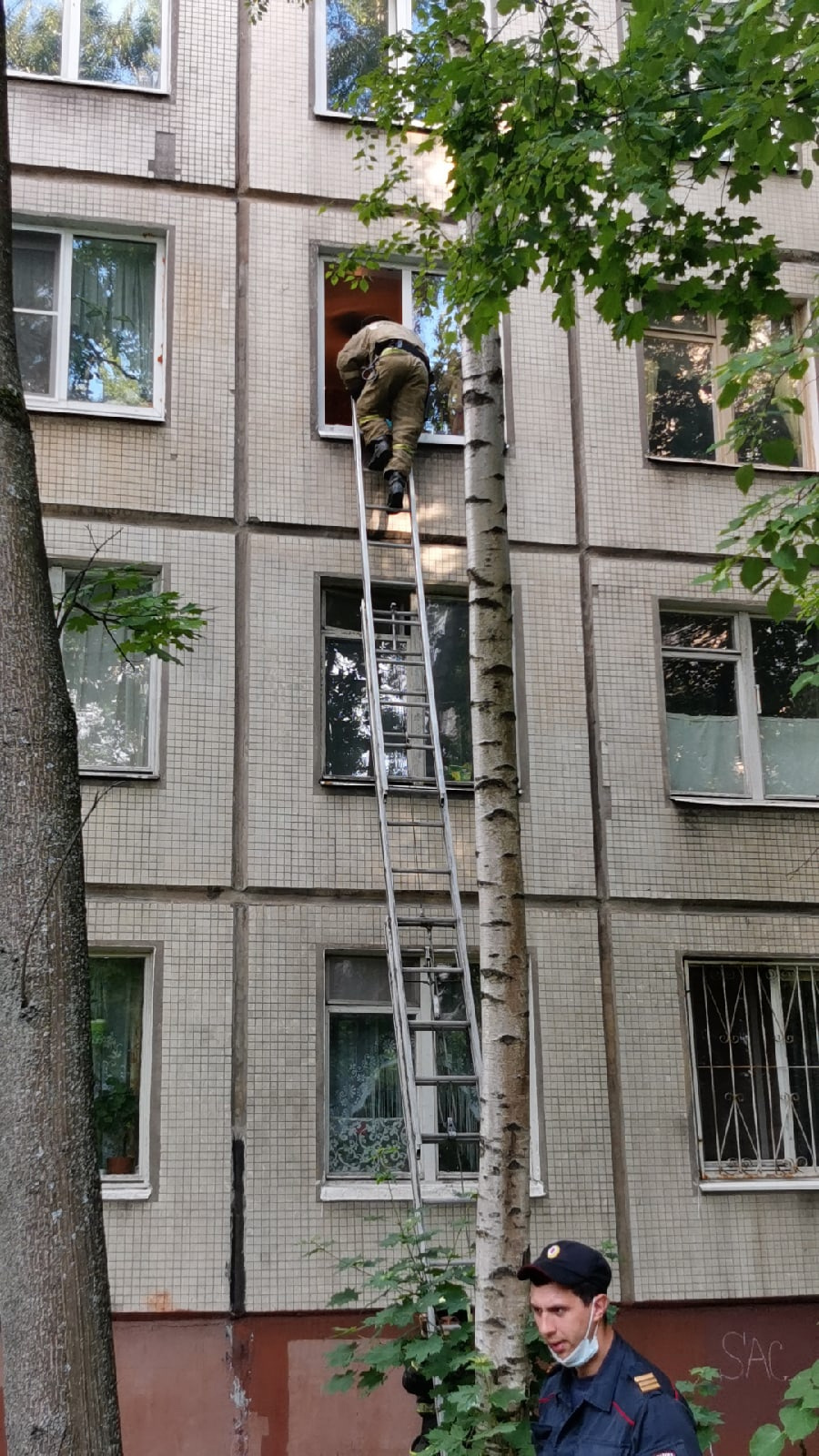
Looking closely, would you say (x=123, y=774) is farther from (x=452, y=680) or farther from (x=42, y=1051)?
(x=42, y=1051)

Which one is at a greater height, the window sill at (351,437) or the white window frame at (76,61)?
the white window frame at (76,61)

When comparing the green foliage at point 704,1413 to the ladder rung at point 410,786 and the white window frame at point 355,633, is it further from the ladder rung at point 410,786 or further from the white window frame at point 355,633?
the white window frame at point 355,633

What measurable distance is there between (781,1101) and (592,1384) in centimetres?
716

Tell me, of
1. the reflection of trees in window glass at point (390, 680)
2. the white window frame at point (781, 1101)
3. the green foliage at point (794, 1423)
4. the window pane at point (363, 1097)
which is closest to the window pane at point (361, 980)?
the window pane at point (363, 1097)

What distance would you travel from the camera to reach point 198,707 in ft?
32.1

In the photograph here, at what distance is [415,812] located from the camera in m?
9.99

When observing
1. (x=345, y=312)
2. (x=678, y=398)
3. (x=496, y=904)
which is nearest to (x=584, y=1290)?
(x=496, y=904)

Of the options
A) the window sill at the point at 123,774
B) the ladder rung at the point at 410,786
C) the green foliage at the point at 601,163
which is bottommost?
the ladder rung at the point at 410,786

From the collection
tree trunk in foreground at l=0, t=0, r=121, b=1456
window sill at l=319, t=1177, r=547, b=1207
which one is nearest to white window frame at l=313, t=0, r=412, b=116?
tree trunk in foreground at l=0, t=0, r=121, b=1456

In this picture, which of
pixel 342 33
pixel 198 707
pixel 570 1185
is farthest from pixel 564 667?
pixel 342 33

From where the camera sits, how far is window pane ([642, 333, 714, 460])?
37.7 feet

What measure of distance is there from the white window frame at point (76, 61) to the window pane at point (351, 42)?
124 centimetres

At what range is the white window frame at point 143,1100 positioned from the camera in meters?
8.88

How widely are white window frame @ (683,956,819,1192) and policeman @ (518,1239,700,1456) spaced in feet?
21.2
